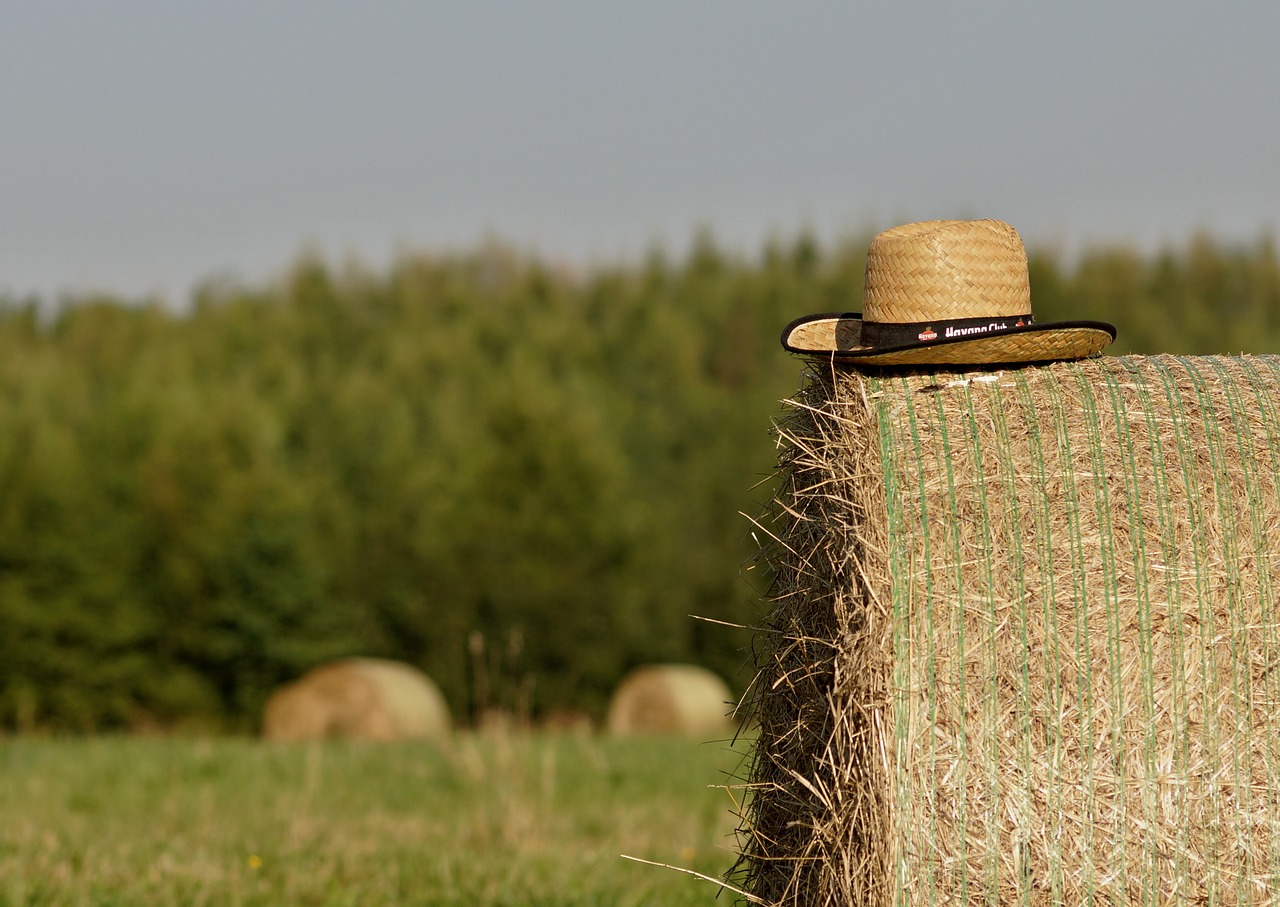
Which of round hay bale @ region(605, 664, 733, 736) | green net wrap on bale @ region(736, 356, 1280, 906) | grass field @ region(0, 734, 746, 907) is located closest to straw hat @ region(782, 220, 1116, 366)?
green net wrap on bale @ region(736, 356, 1280, 906)

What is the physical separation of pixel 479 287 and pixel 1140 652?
242 ft

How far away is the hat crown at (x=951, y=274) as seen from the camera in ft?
14.6

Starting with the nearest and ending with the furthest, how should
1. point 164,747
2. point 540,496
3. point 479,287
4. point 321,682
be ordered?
point 164,747 → point 321,682 → point 540,496 → point 479,287

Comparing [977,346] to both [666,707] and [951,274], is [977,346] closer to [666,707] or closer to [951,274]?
[951,274]

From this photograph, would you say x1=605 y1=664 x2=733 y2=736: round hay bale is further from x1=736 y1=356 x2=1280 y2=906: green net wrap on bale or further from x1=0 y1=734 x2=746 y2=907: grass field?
x1=736 y1=356 x2=1280 y2=906: green net wrap on bale

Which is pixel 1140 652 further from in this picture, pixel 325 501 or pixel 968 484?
pixel 325 501

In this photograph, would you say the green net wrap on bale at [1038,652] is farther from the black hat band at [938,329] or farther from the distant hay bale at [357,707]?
the distant hay bale at [357,707]

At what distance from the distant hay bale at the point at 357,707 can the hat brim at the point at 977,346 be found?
58.0 ft

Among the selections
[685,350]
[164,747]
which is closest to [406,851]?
[164,747]

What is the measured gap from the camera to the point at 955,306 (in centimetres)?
445

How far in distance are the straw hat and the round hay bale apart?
20.9 m

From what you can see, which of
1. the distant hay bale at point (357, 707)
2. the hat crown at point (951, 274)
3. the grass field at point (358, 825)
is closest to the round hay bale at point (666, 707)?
the distant hay bale at point (357, 707)

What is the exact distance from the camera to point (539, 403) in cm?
3372

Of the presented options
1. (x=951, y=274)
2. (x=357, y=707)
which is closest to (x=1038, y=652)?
(x=951, y=274)
